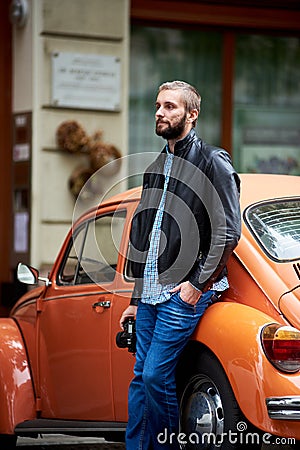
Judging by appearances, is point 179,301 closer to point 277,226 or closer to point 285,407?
point 277,226

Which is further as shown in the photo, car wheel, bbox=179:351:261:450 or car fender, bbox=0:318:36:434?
car fender, bbox=0:318:36:434

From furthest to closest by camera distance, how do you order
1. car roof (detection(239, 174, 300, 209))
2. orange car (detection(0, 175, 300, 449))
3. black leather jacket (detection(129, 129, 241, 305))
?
car roof (detection(239, 174, 300, 209)) → black leather jacket (detection(129, 129, 241, 305)) → orange car (detection(0, 175, 300, 449))

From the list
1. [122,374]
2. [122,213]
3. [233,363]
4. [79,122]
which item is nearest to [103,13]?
[79,122]

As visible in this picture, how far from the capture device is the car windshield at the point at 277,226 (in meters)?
5.10

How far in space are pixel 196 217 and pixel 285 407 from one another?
1.05 meters

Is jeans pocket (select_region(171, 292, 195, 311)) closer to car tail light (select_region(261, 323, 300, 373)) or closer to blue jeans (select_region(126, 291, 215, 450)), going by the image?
blue jeans (select_region(126, 291, 215, 450))

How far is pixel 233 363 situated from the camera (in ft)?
15.5

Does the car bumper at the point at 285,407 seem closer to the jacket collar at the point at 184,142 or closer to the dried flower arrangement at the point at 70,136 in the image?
the jacket collar at the point at 184,142

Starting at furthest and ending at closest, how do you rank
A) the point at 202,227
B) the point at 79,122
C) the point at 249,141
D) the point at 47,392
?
1. the point at 249,141
2. the point at 79,122
3. the point at 47,392
4. the point at 202,227

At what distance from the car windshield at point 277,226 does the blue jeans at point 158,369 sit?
0.40 m

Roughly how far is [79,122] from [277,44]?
291cm

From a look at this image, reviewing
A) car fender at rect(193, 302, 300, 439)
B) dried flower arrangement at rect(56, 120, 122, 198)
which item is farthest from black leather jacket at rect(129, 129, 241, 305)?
dried flower arrangement at rect(56, 120, 122, 198)

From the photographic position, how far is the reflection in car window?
604 centimetres

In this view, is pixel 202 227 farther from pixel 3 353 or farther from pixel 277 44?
pixel 277 44
